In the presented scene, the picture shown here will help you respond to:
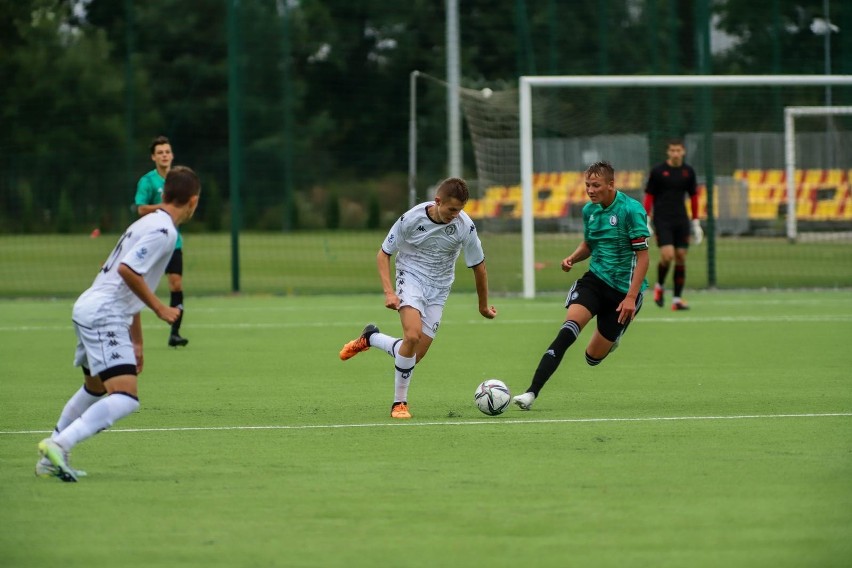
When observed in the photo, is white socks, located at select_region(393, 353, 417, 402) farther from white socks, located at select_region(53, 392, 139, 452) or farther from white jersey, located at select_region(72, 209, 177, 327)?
white socks, located at select_region(53, 392, 139, 452)

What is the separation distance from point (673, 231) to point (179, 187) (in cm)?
1150

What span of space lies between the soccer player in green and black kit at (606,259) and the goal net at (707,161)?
38.2 feet

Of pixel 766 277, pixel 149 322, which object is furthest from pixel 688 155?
pixel 149 322

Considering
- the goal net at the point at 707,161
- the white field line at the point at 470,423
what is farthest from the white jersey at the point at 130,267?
the goal net at the point at 707,161

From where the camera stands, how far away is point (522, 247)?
20.5 meters

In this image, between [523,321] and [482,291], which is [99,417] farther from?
[523,321]

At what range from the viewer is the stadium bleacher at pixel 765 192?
23594 mm

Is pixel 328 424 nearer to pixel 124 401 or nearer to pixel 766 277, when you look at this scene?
pixel 124 401

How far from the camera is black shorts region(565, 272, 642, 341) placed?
9883 mm

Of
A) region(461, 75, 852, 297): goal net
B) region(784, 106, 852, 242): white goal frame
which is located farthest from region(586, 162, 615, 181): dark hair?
region(784, 106, 852, 242): white goal frame

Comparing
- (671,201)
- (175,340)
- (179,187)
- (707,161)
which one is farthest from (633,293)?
(707,161)

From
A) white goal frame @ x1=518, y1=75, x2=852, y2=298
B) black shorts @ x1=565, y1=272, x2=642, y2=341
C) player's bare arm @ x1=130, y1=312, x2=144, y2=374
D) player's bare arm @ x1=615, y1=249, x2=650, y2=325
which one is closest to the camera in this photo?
player's bare arm @ x1=130, y1=312, x2=144, y2=374

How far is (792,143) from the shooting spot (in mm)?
23609

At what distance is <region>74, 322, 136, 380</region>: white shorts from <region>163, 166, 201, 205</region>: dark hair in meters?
0.67
